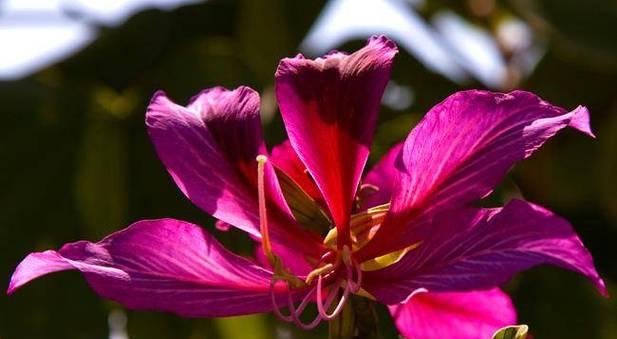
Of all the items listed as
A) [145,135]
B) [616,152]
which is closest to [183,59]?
[145,135]

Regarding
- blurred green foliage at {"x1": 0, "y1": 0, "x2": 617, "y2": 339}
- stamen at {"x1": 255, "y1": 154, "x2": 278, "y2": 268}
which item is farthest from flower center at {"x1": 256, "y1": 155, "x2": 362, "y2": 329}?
blurred green foliage at {"x1": 0, "y1": 0, "x2": 617, "y2": 339}

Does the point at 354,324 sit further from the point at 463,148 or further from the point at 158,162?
the point at 158,162

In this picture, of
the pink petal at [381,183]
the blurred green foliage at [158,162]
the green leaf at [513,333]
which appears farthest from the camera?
the blurred green foliage at [158,162]

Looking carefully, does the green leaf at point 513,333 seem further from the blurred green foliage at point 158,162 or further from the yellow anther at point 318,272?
the blurred green foliage at point 158,162

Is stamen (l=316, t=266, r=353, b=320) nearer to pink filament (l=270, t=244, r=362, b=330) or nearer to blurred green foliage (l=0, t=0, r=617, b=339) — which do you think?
pink filament (l=270, t=244, r=362, b=330)

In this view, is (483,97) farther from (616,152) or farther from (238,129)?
(616,152)

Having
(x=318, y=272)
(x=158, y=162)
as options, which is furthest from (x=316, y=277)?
(x=158, y=162)

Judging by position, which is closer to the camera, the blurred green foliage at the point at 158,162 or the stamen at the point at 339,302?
the stamen at the point at 339,302

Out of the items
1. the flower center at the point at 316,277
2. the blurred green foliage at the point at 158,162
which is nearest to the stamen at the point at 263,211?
the flower center at the point at 316,277
